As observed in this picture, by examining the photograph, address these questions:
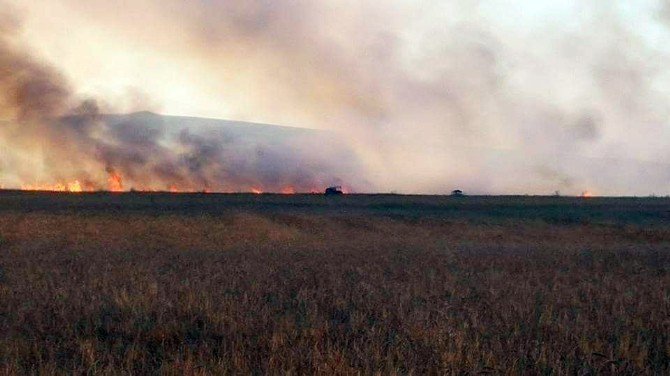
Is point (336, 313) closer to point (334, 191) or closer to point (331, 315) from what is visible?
point (331, 315)

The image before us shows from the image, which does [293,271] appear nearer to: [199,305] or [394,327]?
[199,305]

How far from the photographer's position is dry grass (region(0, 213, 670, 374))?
694 centimetres

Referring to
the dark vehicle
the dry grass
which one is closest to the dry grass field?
the dry grass

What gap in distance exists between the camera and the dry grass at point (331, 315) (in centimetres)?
694

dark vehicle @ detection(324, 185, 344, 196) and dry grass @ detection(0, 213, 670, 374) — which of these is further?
dark vehicle @ detection(324, 185, 344, 196)

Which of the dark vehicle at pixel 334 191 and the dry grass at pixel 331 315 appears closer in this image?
the dry grass at pixel 331 315

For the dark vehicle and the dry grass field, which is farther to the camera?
the dark vehicle

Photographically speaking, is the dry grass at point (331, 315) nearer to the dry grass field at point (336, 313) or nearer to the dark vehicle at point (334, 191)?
the dry grass field at point (336, 313)

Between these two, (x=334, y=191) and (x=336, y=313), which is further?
(x=334, y=191)

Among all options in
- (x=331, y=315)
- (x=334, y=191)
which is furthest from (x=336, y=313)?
(x=334, y=191)

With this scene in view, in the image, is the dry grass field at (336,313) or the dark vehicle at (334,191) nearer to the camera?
the dry grass field at (336,313)

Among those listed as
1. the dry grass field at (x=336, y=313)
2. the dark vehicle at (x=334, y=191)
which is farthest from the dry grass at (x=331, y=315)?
the dark vehicle at (x=334, y=191)

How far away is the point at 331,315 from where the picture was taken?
31.8ft

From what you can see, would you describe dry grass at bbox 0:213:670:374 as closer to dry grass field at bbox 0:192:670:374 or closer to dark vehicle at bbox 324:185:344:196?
dry grass field at bbox 0:192:670:374
